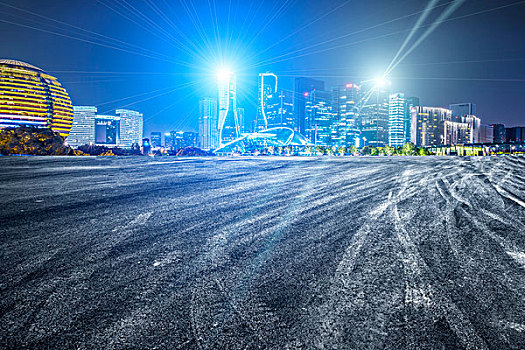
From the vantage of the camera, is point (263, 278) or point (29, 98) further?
point (29, 98)

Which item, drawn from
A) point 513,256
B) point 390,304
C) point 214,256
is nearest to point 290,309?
point 390,304

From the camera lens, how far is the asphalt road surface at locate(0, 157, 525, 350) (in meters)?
2.82

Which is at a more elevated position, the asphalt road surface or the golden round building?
the golden round building

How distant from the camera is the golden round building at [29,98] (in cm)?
10781

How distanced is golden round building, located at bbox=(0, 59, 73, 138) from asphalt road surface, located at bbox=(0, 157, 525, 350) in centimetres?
13608

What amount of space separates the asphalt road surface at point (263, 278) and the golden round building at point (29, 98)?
136076mm

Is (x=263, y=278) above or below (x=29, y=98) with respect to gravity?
below

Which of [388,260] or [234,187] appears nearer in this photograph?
[388,260]

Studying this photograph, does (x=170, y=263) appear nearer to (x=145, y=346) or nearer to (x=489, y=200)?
(x=145, y=346)

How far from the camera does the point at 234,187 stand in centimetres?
1367

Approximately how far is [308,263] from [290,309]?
4.66 feet

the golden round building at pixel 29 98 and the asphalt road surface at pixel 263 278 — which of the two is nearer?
the asphalt road surface at pixel 263 278

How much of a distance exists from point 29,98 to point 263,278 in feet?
477

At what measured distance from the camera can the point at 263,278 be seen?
406 centimetres
